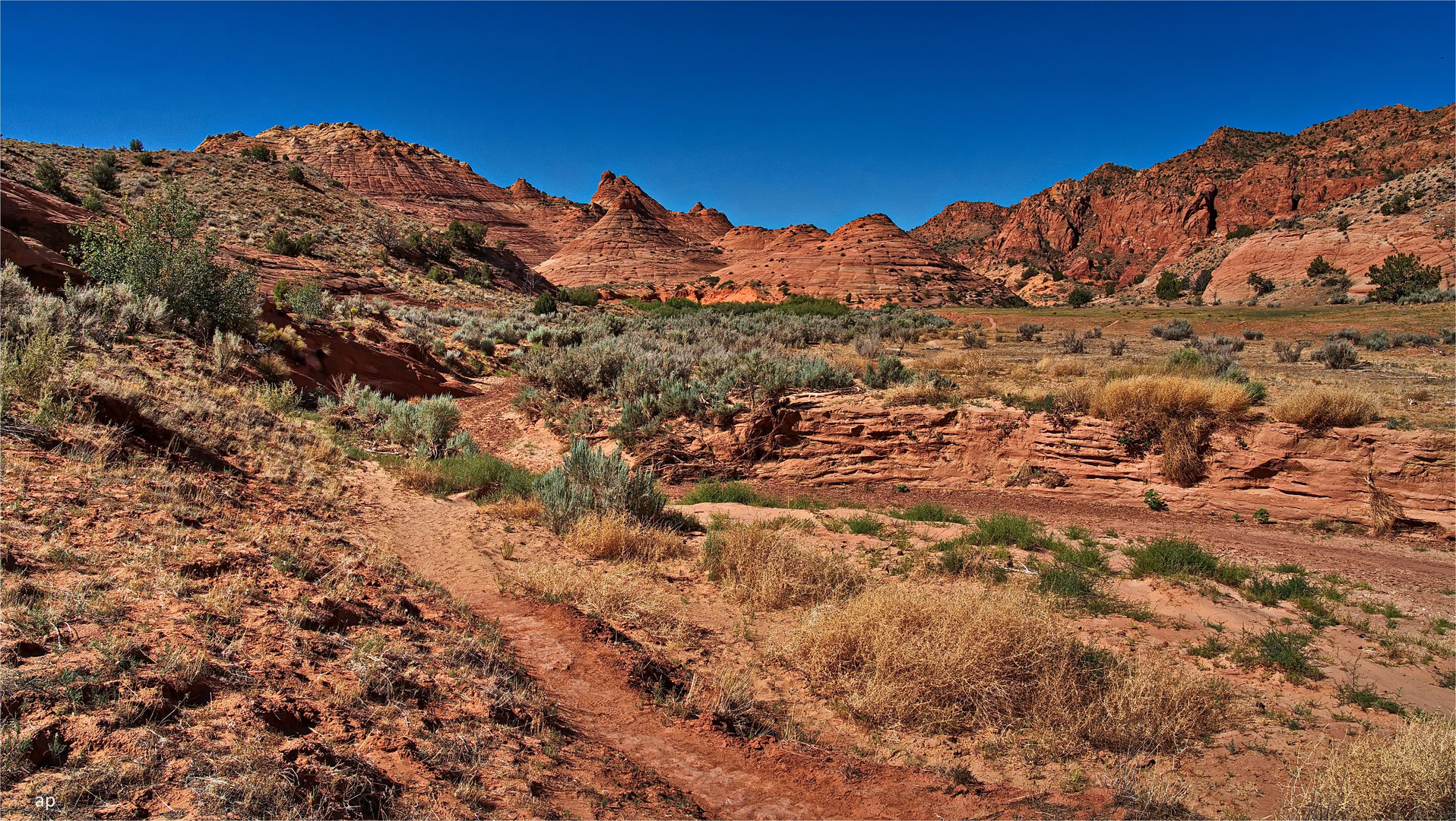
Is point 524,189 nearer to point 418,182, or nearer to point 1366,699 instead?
point 418,182

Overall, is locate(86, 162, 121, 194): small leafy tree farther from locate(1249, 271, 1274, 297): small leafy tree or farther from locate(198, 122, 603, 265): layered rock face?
locate(1249, 271, 1274, 297): small leafy tree

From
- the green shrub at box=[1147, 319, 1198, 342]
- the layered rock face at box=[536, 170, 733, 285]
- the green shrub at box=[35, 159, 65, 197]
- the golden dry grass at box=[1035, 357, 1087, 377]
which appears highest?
the layered rock face at box=[536, 170, 733, 285]

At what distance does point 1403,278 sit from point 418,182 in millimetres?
84915

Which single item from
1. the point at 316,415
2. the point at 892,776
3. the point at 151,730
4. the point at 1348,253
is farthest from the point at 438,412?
the point at 1348,253

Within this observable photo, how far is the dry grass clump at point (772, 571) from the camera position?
5.36 meters

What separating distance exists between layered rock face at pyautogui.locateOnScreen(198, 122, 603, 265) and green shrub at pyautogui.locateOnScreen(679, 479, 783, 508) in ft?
204

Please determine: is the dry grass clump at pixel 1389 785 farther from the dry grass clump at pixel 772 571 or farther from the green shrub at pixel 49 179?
the green shrub at pixel 49 179

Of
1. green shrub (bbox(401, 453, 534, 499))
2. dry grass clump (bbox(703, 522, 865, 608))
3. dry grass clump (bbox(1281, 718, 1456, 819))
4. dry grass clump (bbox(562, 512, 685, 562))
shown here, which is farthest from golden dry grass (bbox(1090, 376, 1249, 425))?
green shrub (bbox(401, 453, 534, 499))

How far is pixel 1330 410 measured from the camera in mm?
8547

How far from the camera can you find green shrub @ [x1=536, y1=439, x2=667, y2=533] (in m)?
6.80

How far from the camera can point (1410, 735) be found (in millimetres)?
3059

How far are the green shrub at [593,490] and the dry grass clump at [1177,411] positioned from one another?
7394 mm

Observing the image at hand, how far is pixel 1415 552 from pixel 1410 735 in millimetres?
Answer: 6420

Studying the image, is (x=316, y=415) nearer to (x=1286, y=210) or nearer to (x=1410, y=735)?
(x=1410, y=735)
